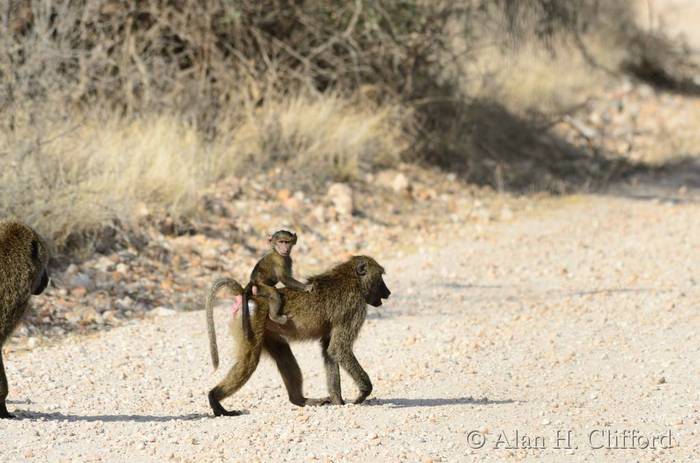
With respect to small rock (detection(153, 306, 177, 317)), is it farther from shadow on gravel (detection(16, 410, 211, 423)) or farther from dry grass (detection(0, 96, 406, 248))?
shadow on gravel (detection(16, 410, 211, 423))

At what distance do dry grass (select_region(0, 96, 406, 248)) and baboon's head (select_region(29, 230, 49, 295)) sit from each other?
9.63 ft

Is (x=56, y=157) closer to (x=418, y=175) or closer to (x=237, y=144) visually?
(x=237, y=144)

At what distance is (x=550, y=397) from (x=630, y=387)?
0.55 meters

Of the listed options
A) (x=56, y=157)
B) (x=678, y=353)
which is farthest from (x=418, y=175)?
(x=678, y=353)

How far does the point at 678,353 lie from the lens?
23.7ft

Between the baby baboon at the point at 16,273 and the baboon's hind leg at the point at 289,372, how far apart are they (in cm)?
124

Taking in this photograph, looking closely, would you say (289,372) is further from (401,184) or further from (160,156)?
(401,184)

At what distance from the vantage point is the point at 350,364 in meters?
6.03

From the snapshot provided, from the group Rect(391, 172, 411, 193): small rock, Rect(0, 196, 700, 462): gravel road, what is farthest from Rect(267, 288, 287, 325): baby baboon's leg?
Rect(391, 172, 411, 193): small rock

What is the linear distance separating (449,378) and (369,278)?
2.83ft

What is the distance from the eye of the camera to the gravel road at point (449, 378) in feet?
17.7

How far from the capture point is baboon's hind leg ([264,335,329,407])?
6.11 metres

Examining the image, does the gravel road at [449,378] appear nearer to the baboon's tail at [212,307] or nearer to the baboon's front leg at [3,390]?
the baboon's front leg at [3,390]

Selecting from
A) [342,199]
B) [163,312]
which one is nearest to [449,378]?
[163,312]
